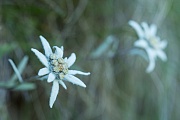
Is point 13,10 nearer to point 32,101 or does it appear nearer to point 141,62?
point 32,101

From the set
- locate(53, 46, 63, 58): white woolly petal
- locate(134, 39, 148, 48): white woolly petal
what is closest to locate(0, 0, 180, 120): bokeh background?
locate(134, 39, 148, 48): white woolly petal

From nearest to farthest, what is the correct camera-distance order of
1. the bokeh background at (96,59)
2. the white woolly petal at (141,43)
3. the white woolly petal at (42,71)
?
1. the white woolly petal at (42,71)
2. the white woolly petal at (141,43)
3. the bokeh background at (96,59)

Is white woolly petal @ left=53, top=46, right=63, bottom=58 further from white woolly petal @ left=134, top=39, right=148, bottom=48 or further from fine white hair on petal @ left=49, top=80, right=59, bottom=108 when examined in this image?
white woolly petal @ left=134, top=39, right=148, bottom=48

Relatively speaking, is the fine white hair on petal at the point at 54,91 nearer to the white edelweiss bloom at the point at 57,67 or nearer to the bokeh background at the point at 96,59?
the white edelweiss bloom at the point at 57,67

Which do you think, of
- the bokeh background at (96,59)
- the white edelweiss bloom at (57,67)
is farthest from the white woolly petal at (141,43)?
the white edelweiss bloom at (57,67)

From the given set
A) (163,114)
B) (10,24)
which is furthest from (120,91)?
(10,24)

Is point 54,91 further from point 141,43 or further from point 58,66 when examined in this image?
point 141,43

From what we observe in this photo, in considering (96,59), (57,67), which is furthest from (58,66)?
(96,59)
